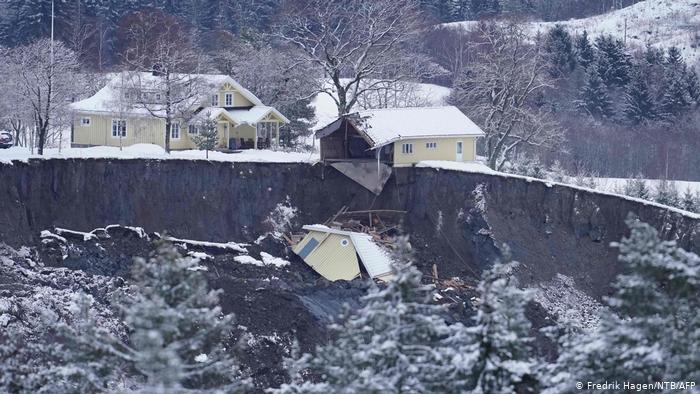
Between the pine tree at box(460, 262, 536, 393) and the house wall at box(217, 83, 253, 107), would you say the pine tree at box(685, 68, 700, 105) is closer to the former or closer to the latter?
the house wall at box(217, 83, 253, 107)

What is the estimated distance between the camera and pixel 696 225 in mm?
41750

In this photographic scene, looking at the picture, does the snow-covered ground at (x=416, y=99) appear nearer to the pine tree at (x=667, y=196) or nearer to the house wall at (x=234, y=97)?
the house wall at (x=234, y=97)

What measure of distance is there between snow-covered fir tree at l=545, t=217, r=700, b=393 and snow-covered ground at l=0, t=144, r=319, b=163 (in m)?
31.1

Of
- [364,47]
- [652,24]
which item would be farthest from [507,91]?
[652,24]

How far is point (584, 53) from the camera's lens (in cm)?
9194

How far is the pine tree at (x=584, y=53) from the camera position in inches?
3595

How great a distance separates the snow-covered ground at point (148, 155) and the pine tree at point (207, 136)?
435 mm

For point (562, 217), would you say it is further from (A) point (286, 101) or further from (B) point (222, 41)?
(B) point (222, 41)

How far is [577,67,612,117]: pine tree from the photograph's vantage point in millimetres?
86438

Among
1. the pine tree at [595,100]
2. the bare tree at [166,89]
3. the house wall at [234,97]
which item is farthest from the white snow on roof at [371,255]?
the pine tree at [595,100]

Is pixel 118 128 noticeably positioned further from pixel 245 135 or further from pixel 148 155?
pixel 148 155

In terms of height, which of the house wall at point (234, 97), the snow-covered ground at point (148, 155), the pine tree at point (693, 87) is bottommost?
the snow-covered ground at point (148, 155)

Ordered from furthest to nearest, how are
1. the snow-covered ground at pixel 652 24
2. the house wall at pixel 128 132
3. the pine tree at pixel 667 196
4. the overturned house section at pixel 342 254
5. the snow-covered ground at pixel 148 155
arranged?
1. the snow-covered ground at pixel 652 24
2. the house wall at pixel 128 132
3. the pine tree at pixel 667 196
4. the snow-covered ground at pixel 148 155
5. the overturned house section at pixel 342 254

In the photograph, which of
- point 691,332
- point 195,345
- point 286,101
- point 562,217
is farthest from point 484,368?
point 286,101
